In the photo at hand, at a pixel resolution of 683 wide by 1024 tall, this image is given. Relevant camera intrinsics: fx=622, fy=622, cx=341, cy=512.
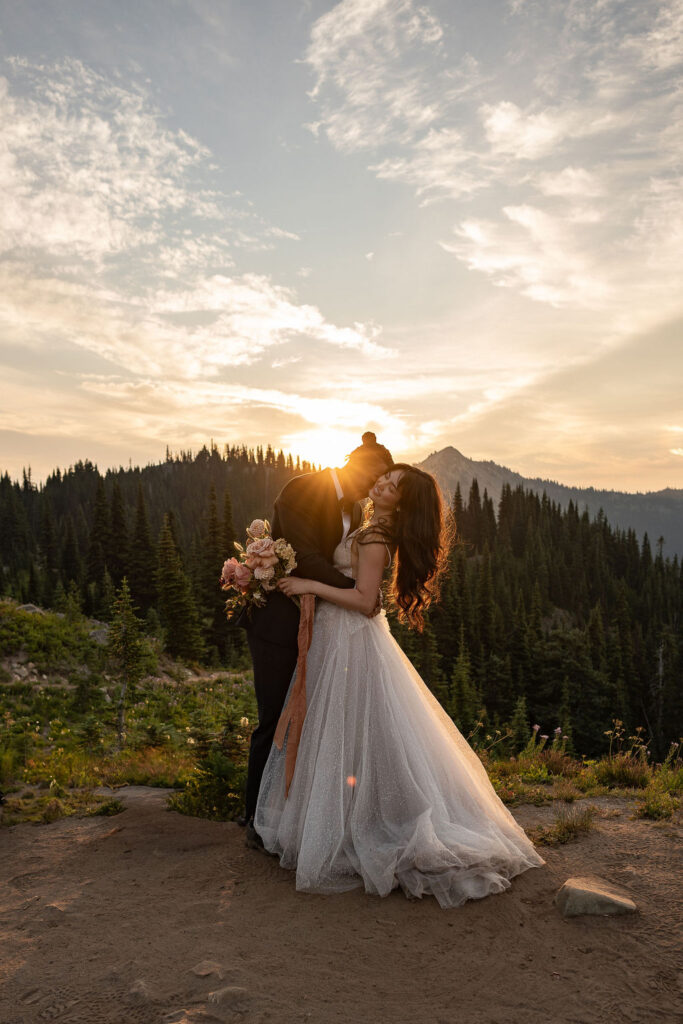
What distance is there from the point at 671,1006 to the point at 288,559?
11.8ft

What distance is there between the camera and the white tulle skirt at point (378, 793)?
4.34 metres

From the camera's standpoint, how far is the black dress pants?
5348 millimetres

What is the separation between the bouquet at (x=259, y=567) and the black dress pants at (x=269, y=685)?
1.26 ft

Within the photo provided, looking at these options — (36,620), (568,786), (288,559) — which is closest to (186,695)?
(36,620)

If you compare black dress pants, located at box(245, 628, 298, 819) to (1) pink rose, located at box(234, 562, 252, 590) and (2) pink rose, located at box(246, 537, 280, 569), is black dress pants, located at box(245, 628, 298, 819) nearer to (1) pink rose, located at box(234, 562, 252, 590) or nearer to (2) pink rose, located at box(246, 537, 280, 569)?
(1) pink rose, located at box(234, 562, 252, 590)

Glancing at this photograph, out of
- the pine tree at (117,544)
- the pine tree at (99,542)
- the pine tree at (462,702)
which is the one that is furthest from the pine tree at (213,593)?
the pine tree at (462,702)

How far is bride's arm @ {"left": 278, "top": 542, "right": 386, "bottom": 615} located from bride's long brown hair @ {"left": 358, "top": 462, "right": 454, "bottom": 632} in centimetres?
11

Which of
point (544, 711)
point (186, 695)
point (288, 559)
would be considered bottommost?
point (544, 711)

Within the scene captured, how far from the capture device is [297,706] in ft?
16.7

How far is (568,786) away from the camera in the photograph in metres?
7.16

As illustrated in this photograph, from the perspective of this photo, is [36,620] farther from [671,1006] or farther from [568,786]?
[671,1006]

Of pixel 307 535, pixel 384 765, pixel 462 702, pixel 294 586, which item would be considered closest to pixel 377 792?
pixel 384 765

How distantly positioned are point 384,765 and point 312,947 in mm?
1359

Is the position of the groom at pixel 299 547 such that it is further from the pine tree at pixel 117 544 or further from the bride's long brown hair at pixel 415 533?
the pine tree at pixel 117 544
